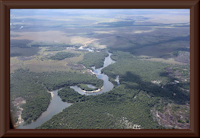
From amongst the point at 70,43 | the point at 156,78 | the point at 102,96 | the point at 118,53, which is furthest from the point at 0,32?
the point at 70,43

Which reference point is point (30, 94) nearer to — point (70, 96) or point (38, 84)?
point (38, 84)

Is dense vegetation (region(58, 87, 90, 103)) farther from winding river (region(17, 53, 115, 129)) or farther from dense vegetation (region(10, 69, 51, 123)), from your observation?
dense vegetation (region(10, 69, 51, 123))

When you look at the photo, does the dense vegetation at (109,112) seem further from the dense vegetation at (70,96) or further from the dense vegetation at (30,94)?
the dense vegetation at (30,94)

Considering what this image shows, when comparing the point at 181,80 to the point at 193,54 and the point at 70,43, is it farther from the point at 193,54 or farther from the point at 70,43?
the point at 70,43

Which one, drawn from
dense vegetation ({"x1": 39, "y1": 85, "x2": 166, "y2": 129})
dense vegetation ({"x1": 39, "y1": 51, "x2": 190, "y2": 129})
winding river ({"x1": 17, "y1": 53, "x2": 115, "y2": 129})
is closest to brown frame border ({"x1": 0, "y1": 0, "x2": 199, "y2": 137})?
dense vegetation ({"x1": 39, "y1": 51, "x2": 190, "y2": 129})
